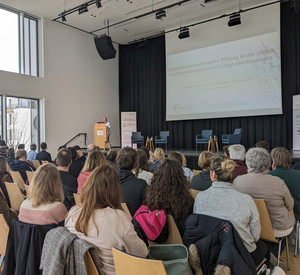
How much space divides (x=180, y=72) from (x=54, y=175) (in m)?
8.99

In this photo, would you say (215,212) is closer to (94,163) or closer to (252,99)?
(94,163)

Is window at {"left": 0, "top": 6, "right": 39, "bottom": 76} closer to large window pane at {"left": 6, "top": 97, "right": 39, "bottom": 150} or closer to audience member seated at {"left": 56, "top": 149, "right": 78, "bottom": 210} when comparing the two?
large window pane at {"left": 6, "top": 97, "right": 39, "bottom": 150}

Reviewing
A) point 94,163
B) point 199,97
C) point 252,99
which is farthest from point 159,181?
point 199,97

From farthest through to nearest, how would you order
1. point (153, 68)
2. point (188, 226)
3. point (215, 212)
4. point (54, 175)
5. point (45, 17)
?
point (153, 68) → point (45, 17) → point (54, 175) → point (215, 212) → point (188, 226)

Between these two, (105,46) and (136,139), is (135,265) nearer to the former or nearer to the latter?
(136,139)

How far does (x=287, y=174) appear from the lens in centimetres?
262

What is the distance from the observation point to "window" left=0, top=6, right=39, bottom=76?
8.74 metres

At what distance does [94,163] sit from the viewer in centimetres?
309

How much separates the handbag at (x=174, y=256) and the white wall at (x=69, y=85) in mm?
8713

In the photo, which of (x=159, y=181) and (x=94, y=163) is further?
(x=94, y=163)

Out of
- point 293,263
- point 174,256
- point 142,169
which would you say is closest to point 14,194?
point 142,169

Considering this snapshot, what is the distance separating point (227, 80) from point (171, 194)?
26.8ft

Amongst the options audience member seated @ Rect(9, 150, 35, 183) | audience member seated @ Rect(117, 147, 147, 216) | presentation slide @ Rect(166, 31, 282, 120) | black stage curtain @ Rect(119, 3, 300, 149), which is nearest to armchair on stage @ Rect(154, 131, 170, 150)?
presentation slide @ Rect(166, 31, 282, 120)

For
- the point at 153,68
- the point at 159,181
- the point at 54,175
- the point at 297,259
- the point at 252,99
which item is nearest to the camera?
the point at 159,181
